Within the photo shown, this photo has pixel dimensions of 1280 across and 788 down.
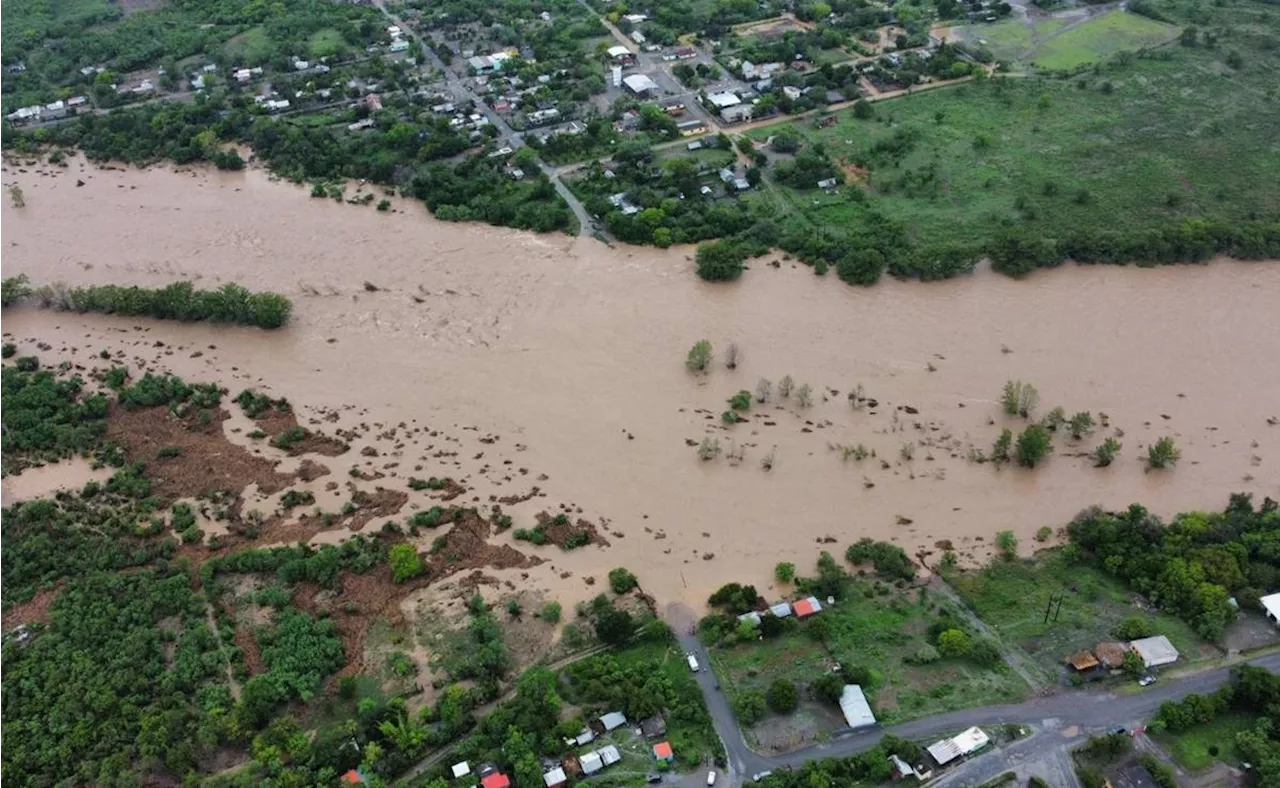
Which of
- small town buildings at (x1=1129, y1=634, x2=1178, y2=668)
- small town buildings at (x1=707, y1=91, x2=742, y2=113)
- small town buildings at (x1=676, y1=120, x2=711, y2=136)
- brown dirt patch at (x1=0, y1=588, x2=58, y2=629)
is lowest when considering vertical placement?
brown dirt patch at (x1=0, y1=588, x2=58, y2=629)

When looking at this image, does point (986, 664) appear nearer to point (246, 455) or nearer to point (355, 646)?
point (355, 646)

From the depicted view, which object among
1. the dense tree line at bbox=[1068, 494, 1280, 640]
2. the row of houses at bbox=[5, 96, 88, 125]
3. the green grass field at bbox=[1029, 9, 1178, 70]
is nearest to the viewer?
the dense tree line at bbox=[1068, 494, 1280, 640]

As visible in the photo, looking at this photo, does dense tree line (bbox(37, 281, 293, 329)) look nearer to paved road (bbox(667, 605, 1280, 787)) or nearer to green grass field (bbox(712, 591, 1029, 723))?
green grass field (bbox(712, 591, 1029, 723))

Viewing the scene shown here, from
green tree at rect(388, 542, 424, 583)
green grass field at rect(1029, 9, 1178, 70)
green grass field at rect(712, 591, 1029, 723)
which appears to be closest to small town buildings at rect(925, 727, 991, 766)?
green grass field at rect(712, 591, 1029, 723)

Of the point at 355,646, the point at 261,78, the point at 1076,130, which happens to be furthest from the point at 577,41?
the point at 355,646

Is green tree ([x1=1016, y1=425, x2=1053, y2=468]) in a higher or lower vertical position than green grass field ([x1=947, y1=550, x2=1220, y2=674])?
higher

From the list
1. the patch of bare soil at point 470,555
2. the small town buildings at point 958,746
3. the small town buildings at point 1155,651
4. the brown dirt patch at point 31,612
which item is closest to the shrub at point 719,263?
the patch of bare soil at point 470,555
